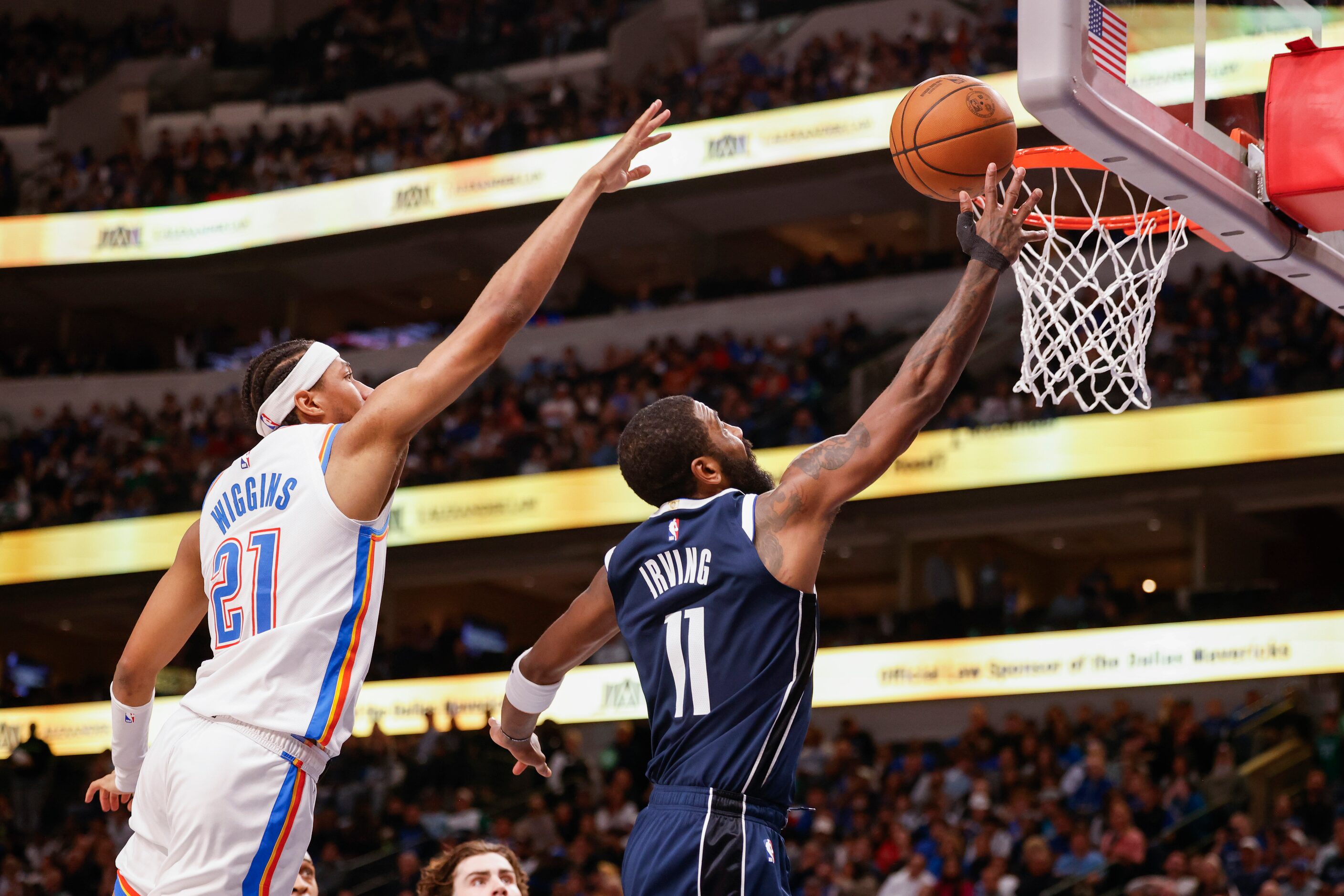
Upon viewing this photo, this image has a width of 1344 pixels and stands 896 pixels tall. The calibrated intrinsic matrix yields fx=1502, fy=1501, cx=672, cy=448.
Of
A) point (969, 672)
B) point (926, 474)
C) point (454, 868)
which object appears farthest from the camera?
point (926, 474)

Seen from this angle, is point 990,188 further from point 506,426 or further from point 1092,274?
point 506,426

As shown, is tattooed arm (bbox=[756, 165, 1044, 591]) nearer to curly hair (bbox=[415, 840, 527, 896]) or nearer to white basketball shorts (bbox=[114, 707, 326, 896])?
white basketball shorts (bbox=[114, 707, 326, 896])

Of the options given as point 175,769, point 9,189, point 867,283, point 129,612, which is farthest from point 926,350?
point 9,189

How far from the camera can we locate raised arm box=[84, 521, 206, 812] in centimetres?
350

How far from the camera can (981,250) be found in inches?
127

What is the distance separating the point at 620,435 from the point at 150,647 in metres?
6.40

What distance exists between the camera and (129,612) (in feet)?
82.1

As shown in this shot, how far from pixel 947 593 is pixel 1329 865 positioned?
27.4ft

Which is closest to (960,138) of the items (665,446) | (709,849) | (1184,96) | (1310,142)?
(1184,96)

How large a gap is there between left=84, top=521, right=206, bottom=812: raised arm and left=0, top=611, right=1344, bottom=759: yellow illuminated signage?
12.1 meters

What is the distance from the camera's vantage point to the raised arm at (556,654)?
11.8ft

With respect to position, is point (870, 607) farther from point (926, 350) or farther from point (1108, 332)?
point (926, 350)

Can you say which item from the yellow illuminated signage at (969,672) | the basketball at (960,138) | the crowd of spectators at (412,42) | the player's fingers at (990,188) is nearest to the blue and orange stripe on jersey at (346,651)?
the player's fingers at (990,188)

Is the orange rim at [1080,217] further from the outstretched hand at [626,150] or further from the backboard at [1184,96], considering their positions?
the outstretched hand at [626,150]
